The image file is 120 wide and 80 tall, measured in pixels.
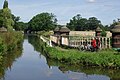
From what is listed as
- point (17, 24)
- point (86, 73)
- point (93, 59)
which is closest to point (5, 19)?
point (93, 59)

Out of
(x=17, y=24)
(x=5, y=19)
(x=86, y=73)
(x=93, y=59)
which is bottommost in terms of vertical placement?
(x=17, y=24)

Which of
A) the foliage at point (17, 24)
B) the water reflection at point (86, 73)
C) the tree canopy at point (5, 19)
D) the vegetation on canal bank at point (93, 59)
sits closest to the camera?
the water reflection at point (86, 73)

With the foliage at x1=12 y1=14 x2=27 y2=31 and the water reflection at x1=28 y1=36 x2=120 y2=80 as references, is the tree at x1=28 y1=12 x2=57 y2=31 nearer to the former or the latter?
the foliage at x1=12 y1=14 x2=27 y2=31

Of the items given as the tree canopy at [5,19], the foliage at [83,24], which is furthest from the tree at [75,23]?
the tree canopy at [5,19]

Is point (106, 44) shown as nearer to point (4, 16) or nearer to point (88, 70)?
point (88, 70)

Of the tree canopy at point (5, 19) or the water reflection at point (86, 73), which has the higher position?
the tree canopy at point (5, 19)

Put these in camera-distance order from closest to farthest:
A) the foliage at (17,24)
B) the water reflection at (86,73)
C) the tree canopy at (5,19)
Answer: the water reflection at (86,73)
the tree canopy at (5,19)
the foliage at (17,24)

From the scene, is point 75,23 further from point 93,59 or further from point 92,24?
point 93,59

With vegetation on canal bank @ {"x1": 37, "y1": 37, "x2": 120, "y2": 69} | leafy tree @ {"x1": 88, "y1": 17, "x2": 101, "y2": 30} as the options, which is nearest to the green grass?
vegetation on canal bank @ {"x1": 37, "y1": 37, "x2": 120, "y2": 69}

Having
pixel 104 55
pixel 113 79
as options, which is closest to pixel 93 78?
pixel 113 79

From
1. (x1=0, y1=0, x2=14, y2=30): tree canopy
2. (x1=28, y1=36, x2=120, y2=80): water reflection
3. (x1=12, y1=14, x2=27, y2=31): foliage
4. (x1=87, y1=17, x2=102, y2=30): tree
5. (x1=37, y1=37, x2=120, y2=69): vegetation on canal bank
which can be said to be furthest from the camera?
(x1=12, y1=14, x2=27, y2=31): foliage

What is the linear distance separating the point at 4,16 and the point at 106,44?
48878 millimetres

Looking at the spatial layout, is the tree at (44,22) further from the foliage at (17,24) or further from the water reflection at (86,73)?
the water reflection at (86,73)

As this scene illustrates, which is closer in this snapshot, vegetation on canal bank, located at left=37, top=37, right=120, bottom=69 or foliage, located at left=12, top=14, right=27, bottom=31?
vegetation on canal bank, located at left=37, top=37, right=120, bottom=69
